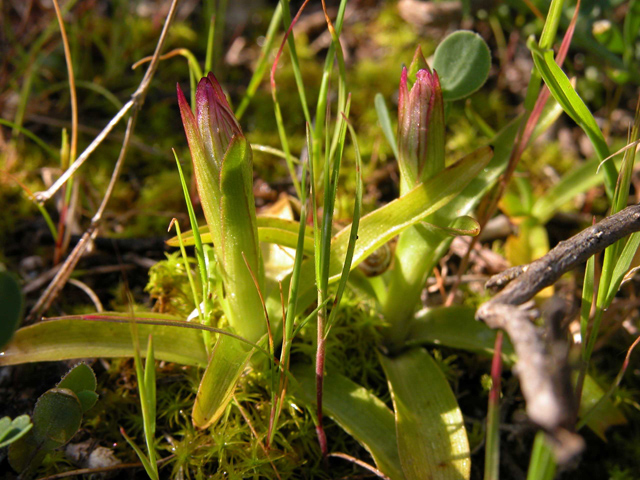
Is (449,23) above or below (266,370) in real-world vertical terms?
above

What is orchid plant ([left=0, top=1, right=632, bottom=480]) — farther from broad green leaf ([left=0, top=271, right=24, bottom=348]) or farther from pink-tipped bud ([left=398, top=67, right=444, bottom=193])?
broad green leaf ([left=0, top=271, right=24, bottom=348])

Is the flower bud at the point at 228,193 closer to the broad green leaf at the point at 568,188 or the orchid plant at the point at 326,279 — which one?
the orchid plant at the point at 326,279

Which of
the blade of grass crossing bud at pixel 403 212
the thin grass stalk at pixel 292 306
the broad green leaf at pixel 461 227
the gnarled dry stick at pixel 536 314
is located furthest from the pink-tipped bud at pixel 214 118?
the gnarled dry stick at pixel 536 314

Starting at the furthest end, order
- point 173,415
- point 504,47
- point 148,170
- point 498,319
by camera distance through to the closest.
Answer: point 504,47, point 148,170, point 173,415, point 498,319

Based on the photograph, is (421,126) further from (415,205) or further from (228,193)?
(228,193)

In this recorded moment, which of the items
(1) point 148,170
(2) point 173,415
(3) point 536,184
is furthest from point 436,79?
(1) point 148,170

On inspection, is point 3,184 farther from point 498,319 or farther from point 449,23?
point 449,23

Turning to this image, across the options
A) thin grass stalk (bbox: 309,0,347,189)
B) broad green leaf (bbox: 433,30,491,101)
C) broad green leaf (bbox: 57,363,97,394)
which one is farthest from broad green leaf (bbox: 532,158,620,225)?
broad green leaf (bbox: 57,363,97,394)
